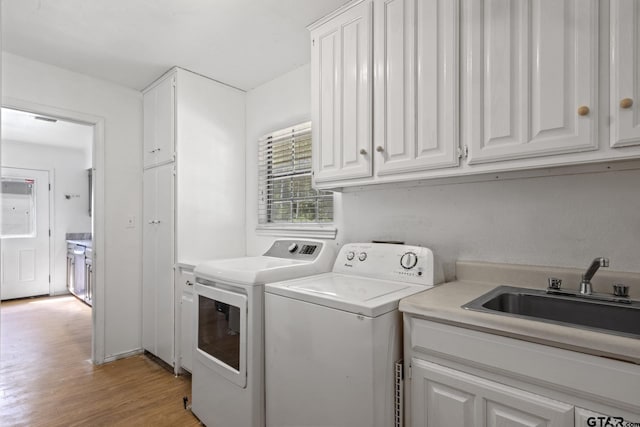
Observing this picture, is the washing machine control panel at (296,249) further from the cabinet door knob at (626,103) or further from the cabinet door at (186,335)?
the cabinet door knob at (626,103)

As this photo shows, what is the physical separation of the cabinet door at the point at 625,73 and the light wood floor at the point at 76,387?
244 centimetres

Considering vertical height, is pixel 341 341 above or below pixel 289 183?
below

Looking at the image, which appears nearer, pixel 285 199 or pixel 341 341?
pixel 341 341

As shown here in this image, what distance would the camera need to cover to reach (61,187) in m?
5.32

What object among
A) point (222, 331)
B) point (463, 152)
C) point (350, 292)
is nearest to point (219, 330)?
point (222, 331)

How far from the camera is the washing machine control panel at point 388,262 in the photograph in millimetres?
1584

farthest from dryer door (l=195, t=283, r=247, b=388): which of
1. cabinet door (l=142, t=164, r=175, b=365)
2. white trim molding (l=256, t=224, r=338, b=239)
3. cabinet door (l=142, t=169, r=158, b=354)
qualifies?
cabinet door (l=142, t=169, r=158, b=354)

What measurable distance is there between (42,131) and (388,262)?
4927mm

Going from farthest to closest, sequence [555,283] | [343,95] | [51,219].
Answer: [51,219]
[343,95]
[555,283]

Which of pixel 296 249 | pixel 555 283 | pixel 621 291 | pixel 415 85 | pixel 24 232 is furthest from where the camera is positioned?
pixel 24 232

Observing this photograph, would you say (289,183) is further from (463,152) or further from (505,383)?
(505,383)

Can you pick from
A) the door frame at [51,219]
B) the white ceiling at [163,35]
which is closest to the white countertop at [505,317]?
the white ceiling at [163,35]

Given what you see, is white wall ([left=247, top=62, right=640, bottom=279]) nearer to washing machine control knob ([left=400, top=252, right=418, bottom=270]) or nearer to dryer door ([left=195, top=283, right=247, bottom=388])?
washing machine control knob ([left=400, top=252, right=418, bottom=270])

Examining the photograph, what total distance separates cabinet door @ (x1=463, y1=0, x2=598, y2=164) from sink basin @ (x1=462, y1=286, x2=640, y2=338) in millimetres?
563
